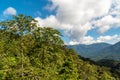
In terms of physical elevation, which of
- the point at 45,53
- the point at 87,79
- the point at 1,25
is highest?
the point at 1,25

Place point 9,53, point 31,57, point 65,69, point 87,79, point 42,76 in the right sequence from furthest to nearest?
point 87,79, point 65,69, point 31,57, point 9,53, point 42,76

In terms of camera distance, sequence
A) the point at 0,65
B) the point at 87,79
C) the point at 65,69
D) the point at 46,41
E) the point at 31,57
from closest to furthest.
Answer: the point at 0,65 → the point at 31,57 → the point at 46,41 → the point at 65,69 → the point at 87,79

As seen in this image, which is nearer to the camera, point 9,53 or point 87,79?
point 9,53

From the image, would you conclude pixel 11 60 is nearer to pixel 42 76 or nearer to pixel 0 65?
pixel 0 65

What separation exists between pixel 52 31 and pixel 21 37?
9643mm

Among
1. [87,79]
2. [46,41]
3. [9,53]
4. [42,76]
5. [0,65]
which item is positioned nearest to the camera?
[42,76]

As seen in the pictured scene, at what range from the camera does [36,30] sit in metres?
41.3

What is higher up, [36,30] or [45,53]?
[36,30]

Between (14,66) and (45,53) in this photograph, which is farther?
(45,53)

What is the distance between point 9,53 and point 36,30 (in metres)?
6.26

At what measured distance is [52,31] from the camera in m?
45.7

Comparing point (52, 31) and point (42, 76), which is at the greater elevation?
point (52, 31)

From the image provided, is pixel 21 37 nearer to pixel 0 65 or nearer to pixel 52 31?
pixel 0 65

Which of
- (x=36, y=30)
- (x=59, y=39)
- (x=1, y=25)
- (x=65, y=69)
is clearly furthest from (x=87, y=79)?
(x=1, y=25)
